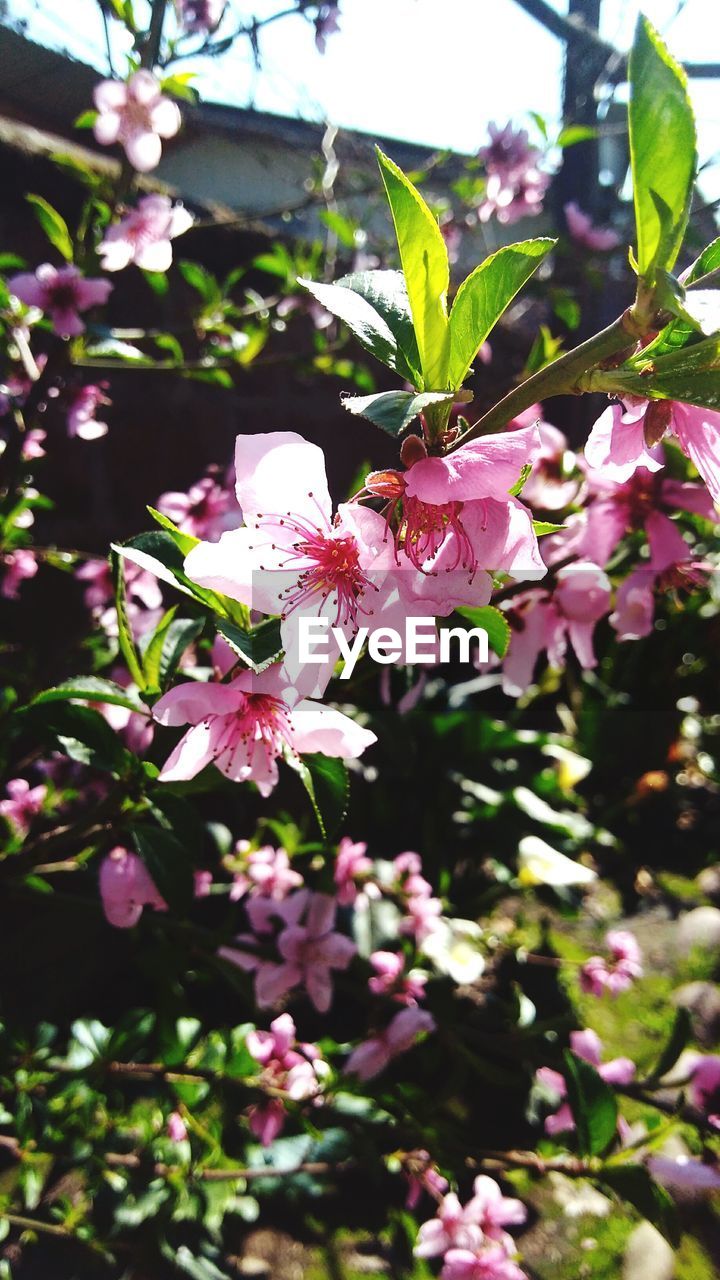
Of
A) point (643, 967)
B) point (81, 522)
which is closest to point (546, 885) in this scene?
point (643, 967)

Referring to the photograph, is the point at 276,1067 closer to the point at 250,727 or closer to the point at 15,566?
the point at 250,727

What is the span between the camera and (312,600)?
1.34 ft

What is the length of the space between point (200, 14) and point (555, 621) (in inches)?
41.3

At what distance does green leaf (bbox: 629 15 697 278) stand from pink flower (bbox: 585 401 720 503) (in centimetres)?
7

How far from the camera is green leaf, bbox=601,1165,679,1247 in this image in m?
0.67

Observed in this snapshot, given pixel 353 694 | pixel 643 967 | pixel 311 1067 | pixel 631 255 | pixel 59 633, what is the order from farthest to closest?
pixel 643 967 < pixel 59 633 < pixel 311 1067 < pixel 353 694 < pixel 631 255

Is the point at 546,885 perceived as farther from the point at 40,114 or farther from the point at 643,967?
the point at 40,114

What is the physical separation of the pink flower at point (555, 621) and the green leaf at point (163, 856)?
Result: 0.30 meters

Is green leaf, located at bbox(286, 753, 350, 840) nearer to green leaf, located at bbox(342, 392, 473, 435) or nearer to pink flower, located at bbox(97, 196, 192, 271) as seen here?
green leaf, located at bbox(342, 392, 473, 435)

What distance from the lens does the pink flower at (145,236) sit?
938 millimetres

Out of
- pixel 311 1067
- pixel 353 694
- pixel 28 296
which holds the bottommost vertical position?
pixel 311 1067

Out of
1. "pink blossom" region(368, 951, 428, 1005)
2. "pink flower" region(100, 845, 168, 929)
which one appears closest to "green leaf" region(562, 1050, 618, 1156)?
"pink blossom" region(368, 951, 428, 1005)

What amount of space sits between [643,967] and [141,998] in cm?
91

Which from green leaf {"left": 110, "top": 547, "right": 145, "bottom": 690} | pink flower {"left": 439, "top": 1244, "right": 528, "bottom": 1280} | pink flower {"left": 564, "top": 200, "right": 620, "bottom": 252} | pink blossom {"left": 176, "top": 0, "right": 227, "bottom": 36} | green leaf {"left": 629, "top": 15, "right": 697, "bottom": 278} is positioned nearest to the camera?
green leaf {"left": 629, "top": 15, "right": 697, "bottom": 278}
